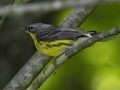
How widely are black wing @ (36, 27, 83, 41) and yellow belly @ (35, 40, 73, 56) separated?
0.05 metres

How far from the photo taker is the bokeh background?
2561 millimetres

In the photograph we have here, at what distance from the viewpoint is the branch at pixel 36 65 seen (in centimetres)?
219

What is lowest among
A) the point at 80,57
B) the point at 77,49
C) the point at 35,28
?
the point at 80,57

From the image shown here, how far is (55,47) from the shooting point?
7.72 ft

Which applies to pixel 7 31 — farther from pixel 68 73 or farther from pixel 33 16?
pixel 68 73

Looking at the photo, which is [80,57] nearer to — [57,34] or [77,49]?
[57,34]

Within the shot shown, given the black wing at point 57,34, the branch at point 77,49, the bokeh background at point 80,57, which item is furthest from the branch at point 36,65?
the branch at point 77,49

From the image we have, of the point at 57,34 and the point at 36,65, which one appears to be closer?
the point at 36,65

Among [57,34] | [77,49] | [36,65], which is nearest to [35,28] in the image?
[57,34]

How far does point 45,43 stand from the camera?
8.19ft

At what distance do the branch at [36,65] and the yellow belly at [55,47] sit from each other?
6 cm

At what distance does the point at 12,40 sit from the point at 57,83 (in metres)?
0.81

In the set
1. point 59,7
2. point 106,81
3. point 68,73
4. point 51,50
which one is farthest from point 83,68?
point 59,7

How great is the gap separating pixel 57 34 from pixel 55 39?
1.9 inches
